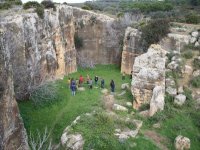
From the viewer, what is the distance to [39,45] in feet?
100

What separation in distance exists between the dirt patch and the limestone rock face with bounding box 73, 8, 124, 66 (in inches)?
689

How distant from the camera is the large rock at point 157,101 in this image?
24791mm

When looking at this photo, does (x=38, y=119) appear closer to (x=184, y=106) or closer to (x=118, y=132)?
(x=118, y=132)

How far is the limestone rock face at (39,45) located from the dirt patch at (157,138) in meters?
10.0

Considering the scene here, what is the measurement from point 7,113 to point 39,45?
39.4 ft

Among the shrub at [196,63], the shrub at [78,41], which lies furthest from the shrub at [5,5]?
the shrub at [196,63]

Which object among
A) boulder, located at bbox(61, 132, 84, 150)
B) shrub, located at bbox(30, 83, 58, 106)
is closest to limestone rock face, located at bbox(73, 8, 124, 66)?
shrub, located at bbox(30, 83, 58, 106)

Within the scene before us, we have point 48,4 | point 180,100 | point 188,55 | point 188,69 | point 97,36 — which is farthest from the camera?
point 97,36

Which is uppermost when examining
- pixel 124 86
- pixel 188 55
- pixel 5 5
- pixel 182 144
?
pixel 5 5

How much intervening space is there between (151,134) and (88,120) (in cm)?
390

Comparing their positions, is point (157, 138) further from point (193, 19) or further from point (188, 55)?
point (193, 19)

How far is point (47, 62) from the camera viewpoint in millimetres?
32000

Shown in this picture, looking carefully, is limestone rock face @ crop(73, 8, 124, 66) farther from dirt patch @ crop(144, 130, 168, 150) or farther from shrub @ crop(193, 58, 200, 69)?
dirt patch @ crop(144, 130, 168, 150)

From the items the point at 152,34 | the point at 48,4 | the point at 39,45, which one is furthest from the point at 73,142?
the point at 152,34
